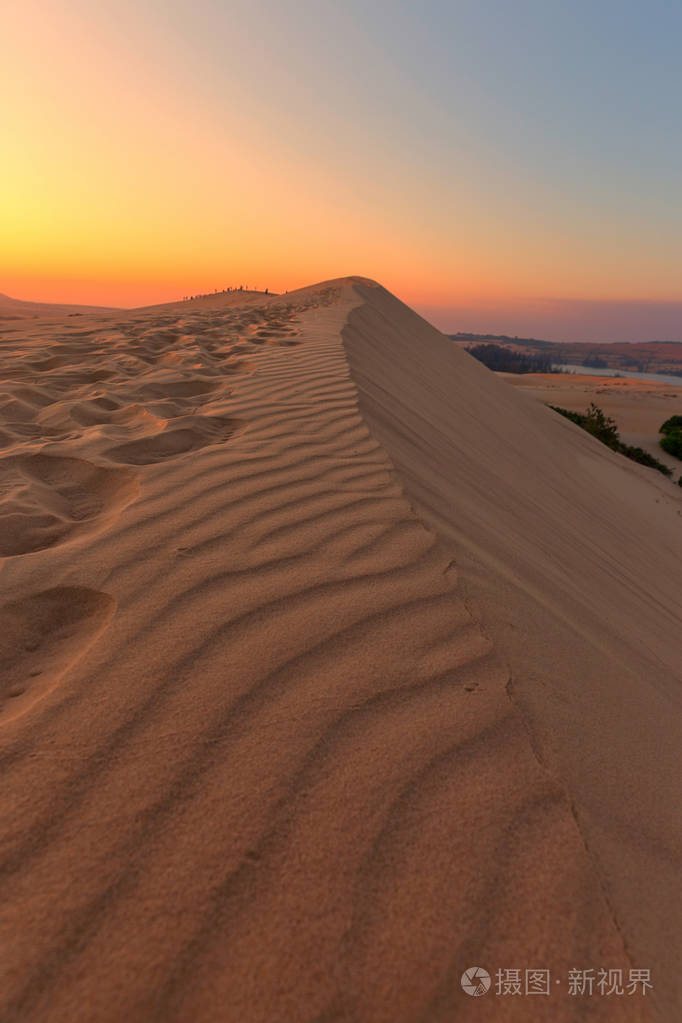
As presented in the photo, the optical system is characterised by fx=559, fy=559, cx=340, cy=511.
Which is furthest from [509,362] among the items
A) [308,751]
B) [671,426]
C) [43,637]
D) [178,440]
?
[308,751]

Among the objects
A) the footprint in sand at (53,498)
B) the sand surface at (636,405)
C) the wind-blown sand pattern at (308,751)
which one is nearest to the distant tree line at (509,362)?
the sand surface at (636,405)

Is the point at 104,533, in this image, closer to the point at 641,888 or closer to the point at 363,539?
the point at 363,539

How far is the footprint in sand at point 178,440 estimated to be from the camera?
7.87 feet

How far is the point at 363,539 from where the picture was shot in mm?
1698

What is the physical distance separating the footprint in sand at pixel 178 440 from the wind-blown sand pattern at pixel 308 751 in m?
0.05

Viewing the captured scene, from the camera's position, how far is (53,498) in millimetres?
2029

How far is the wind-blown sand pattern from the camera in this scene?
717 millimetres

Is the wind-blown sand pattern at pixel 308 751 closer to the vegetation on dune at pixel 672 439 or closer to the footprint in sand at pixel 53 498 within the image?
the footprint in sand at pixel 53 498

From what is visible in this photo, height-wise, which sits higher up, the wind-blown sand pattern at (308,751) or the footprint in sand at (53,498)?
the footprint in sand at (53,498)

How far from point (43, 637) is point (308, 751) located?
738 mm

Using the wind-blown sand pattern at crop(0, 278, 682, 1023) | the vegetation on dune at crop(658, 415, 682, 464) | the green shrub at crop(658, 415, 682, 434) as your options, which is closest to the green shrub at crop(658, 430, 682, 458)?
the vegetation on dune at crop(658, 415, 682, 464)

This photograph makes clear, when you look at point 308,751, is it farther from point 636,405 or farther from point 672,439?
point 636,405

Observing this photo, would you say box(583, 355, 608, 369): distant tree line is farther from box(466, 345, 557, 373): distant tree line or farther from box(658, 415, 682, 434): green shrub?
box(658, 415, 682, 434): green shrub

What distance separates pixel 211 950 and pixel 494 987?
1.20 feet
